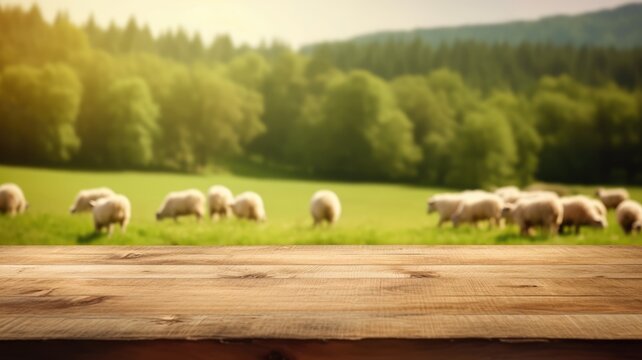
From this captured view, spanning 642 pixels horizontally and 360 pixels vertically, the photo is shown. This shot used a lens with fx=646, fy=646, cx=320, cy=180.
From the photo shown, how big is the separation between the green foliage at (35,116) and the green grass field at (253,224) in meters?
0.21

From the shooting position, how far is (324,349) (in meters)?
0.77

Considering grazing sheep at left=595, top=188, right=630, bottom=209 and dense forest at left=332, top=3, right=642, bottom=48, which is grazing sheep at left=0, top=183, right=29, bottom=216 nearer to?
dense forest at left=332, top=3, right=642, bottom=48

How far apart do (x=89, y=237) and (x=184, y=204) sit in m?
1.67

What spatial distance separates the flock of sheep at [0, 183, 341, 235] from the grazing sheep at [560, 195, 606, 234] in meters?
2.38

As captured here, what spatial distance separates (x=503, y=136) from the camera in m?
7.64

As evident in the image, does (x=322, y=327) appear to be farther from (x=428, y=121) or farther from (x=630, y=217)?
(x=428, y=121)

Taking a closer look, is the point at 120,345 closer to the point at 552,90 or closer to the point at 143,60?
the point at 143,60

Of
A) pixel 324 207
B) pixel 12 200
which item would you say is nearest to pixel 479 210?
pixel 324 207

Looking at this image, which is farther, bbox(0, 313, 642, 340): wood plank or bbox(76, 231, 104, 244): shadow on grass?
bbox(76, 231, 104, 244): shadow on grass

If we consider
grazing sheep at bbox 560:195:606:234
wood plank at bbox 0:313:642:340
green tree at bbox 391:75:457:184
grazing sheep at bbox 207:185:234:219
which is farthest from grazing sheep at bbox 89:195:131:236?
wood plank at bbox 0:313:642:340

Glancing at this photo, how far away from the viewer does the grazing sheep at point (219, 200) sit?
7.48m

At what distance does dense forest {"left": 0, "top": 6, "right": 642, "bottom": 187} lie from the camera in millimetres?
6637

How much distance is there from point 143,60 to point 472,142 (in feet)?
12.9

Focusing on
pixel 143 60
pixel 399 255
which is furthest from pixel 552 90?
pixel 399 255
